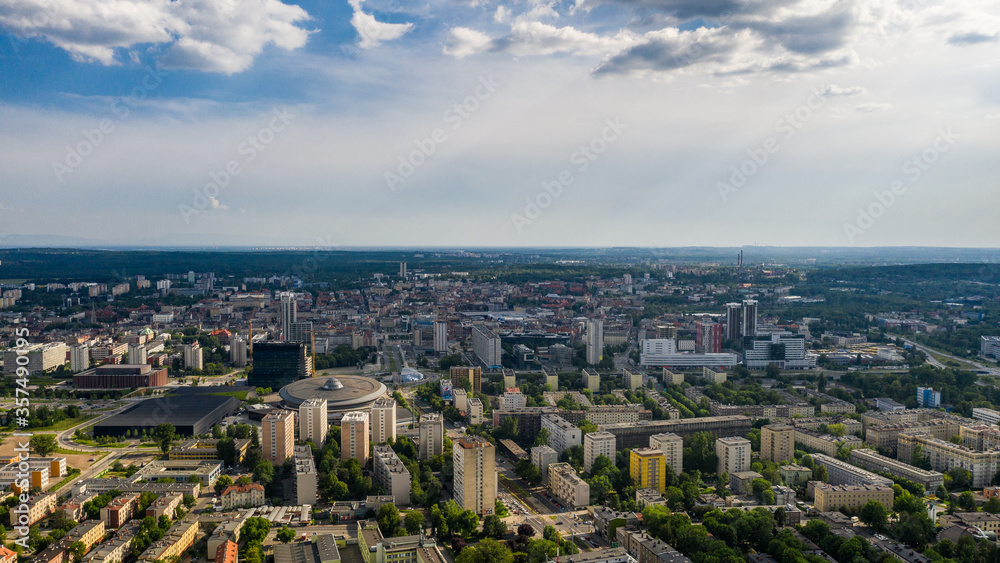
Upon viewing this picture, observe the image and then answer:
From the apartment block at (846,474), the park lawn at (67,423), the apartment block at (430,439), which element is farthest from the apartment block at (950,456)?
the park lawn at (67,423)

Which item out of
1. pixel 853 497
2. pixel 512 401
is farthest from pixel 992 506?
pixel 512 401

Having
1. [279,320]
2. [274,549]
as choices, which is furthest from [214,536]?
[279,320]

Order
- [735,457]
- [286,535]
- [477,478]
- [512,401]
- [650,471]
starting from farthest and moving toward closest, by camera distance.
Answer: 1. [512,401]
2. [735,457]
3. [650,471]
4. [477,478]
5. [286,535]

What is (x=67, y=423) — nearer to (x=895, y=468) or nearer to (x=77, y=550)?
(x=77, y=550)

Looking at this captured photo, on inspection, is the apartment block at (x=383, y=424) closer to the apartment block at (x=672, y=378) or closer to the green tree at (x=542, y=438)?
the green tree at (x=542, y=438)

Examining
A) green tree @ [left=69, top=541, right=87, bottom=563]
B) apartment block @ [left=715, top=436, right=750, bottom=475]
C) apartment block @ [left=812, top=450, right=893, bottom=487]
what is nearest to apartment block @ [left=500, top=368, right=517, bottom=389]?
apartment block @ [left=715, top=436, right=750, bottom=475]

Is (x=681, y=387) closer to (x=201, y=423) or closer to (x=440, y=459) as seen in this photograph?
(x=440, y=459)

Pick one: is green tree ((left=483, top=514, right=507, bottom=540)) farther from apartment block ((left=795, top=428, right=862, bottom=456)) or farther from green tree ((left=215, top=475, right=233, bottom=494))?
apartment block ((left=795, top=428, right=862, bottom=456))

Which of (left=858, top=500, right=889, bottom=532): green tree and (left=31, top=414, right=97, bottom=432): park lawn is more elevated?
(left=858, top=500, right=889, bottom=532): green tree
